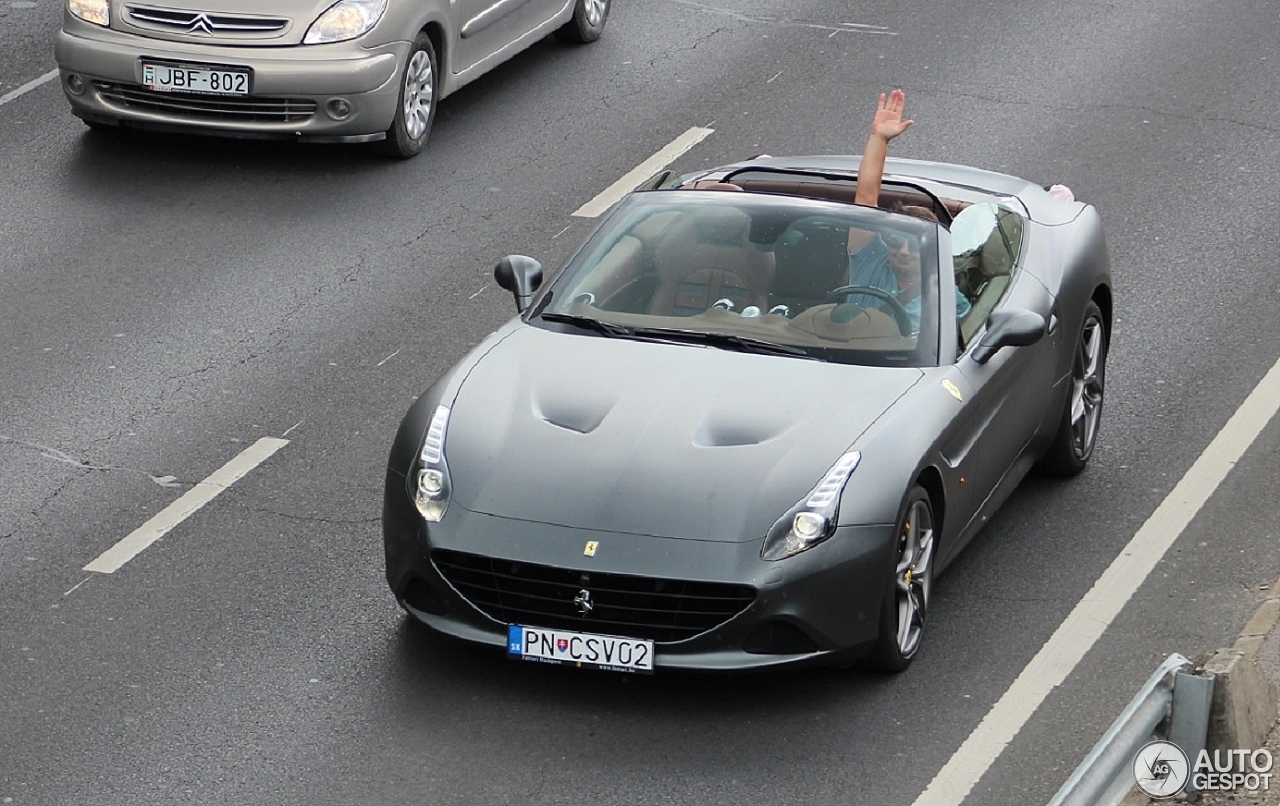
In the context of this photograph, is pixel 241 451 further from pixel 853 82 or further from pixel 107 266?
pixel 853 82

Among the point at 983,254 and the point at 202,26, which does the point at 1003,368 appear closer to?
the point at 983,254

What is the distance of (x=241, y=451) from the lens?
969cm

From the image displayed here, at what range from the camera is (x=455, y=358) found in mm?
10734

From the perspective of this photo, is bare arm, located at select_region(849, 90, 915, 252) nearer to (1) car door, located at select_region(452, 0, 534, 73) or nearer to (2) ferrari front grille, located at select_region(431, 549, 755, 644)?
(2) ferrari front grille, located at select_region(431, 549, 755, 644)

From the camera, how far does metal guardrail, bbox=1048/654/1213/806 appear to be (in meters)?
5.96

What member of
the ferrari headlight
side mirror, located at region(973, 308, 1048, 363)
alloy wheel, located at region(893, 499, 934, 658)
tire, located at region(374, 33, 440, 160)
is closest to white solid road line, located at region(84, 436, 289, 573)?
alloy wheel, located at region(893, 499, 934, 658)

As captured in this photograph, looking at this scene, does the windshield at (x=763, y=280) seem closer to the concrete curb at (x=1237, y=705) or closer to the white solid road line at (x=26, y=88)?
the concrete curb at (x=1237, y=705)

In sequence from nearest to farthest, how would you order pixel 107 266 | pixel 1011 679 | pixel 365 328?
pixel 1011 679 → pixel 365 328 → pixel 107 266

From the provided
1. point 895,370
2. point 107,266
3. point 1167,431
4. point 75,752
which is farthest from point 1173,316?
point 75,752

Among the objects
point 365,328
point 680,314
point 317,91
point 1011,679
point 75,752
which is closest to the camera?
point 75,752

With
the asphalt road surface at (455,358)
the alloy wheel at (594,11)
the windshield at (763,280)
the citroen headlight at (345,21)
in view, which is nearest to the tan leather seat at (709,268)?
the windshield at (763,280)

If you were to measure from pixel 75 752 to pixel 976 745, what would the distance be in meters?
2.87

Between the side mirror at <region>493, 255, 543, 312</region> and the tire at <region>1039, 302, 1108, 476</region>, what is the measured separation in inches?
89.5

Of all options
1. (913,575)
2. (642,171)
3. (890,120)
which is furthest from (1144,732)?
(642,171)
